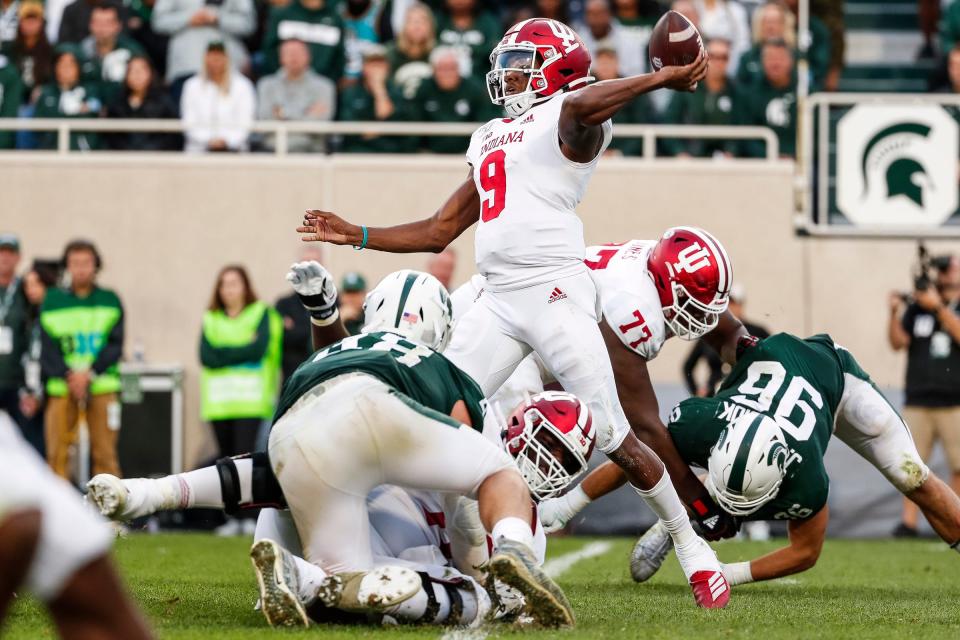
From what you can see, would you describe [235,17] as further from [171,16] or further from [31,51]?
[31,51]

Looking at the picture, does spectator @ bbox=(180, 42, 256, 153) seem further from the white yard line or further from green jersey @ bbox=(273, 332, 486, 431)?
green jersey @ bbox=(273, 332, 486, 431)

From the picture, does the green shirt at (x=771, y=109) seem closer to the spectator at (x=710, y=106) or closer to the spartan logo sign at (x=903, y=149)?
the spectator at (x=710, y=106)

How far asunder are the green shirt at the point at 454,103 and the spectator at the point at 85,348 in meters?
3.08

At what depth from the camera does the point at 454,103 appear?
12.2 meters

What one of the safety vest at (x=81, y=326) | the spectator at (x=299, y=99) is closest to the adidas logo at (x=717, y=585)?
the safety vest at (x=81, y=326)

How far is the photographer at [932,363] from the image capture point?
10.7 metres

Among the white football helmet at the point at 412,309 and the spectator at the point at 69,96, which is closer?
the white football helmet at the point at 412,309

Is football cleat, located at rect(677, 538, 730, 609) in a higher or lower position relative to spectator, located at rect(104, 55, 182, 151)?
lower

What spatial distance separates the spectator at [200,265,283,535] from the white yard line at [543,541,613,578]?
2.58m

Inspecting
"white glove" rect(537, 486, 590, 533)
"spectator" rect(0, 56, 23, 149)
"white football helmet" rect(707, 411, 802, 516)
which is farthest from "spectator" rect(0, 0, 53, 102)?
"white football helmet" rect(707, 411, 802, 516)

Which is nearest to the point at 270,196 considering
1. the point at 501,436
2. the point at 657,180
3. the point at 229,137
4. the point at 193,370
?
the point at 229,137

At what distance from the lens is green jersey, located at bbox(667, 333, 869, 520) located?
5730 mm

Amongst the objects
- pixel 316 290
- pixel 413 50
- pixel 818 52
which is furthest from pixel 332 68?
pixel 316 290

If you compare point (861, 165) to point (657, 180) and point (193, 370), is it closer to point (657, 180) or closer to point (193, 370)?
point (657, 180)
